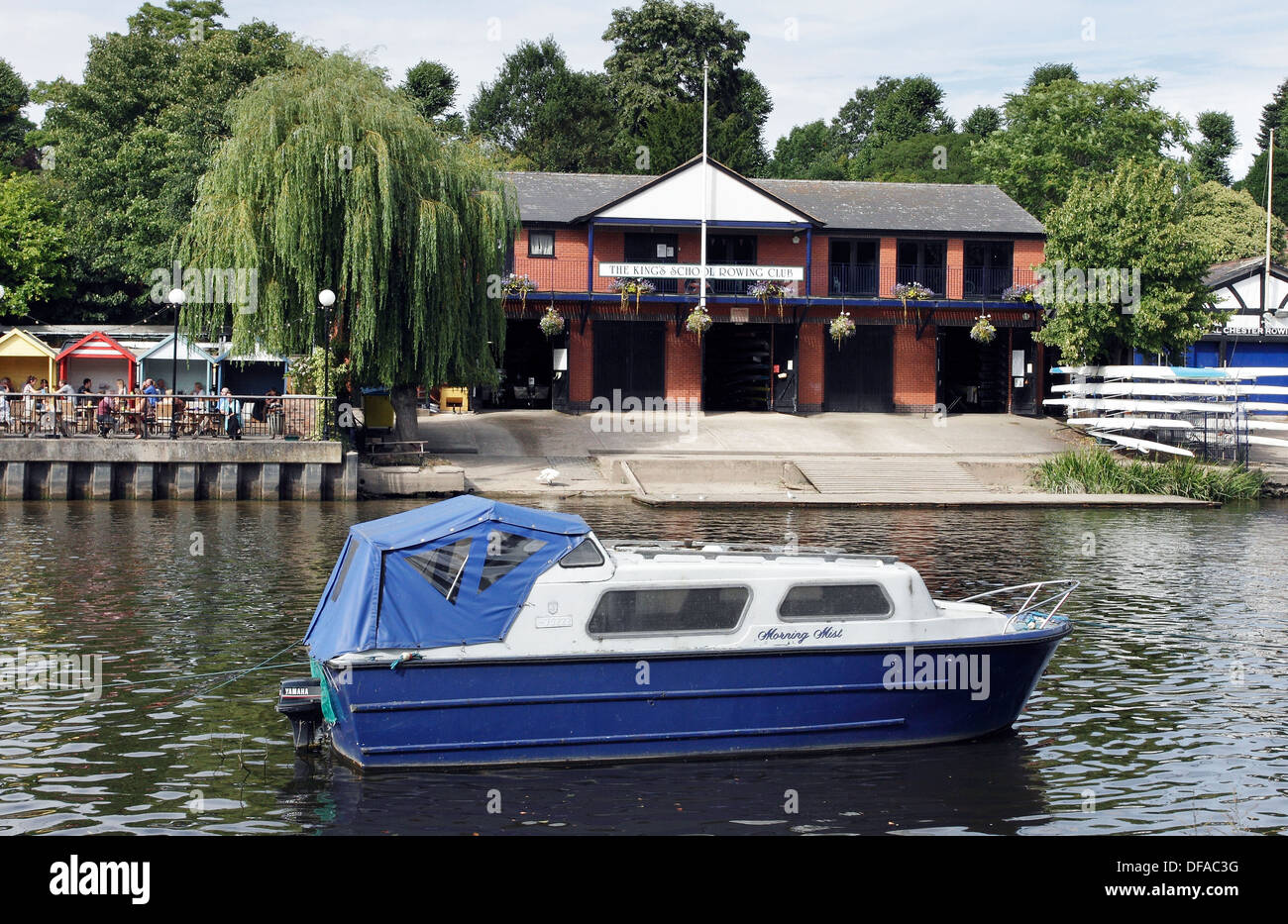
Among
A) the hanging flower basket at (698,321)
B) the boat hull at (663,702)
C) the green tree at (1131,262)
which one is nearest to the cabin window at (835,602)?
the boat hull at (663,702)

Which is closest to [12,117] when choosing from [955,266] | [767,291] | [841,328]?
[767,291]

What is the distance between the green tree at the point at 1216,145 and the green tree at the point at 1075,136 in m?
27.6

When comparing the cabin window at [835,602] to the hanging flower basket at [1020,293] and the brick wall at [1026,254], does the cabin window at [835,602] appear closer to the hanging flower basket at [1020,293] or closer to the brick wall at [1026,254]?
the hanging flower basket at [1020,293]

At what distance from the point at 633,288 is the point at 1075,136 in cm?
2830

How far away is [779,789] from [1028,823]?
2.31 m

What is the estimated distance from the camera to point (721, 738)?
A: 1273 centimetres

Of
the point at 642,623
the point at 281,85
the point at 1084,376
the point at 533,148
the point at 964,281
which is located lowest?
the point at 642,623

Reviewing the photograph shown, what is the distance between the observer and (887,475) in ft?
119

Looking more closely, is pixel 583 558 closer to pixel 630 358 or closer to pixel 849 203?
pixel 630 358

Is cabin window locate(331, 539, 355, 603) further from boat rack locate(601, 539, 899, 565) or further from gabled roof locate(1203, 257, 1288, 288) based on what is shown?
gabled roof locate(1203, 257, 1288, 288)
